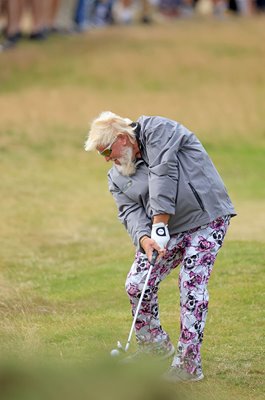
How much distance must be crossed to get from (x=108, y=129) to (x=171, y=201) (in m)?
0.60

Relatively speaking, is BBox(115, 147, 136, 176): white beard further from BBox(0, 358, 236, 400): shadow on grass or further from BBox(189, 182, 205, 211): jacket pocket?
BBox(0, 358, 236, 400): shadow on grass

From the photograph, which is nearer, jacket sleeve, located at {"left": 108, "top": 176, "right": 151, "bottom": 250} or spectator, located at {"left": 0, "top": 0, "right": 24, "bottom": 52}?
jacket sleeve, located at {"left": 108, "top": 176, "right": 151, "bottom": 250}

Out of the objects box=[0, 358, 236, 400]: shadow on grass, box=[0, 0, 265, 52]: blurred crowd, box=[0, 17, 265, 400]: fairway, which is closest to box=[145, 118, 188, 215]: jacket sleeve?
box=[0, 17, 265, 400]: fairway

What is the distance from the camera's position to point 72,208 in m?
16.3

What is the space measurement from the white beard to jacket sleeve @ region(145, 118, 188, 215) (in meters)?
0.12

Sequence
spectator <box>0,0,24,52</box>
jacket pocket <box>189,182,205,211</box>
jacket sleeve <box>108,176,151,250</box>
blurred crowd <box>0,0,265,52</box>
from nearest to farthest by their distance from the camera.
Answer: jacket pocket <box>189,182,205,211</box> < jacket sleeve <box>108,176,151,250</box> < spectator <box>0,0,24,52</box> < blurred crowd <box>0,0,265,52</box>

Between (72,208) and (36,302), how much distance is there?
6136 mm

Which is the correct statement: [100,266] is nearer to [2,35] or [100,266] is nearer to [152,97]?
[152,97]

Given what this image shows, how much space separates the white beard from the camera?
7.23 meters

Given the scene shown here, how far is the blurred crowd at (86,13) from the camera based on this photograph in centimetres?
2591

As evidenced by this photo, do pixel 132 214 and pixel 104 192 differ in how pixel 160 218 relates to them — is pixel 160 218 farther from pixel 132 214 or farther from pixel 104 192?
pixel 104 192

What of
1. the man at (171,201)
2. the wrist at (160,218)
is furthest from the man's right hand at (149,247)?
the wrist at (160,218)

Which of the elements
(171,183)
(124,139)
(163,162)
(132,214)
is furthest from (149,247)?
(124,139)

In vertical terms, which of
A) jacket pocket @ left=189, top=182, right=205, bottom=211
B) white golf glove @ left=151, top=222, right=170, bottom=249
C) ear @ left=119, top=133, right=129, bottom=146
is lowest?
white golf glove @ left=151, top=222, right=170, bottom=249
